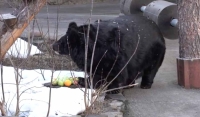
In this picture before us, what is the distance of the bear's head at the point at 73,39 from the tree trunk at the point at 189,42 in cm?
149

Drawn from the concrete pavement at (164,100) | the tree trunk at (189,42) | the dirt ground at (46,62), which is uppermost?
the tree trunk at (189,42)

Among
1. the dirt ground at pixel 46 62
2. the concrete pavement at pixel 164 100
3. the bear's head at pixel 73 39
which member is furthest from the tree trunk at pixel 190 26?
the dirt ground at pixel 46 62

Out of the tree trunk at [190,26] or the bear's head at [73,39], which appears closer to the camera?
the bear's head at [73,39]

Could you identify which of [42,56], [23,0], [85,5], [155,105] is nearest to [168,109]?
[155,105]

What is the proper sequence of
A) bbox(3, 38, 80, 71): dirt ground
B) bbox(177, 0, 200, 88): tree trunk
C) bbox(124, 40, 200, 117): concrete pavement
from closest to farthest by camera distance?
bbox(124, 40, 200, 117): concrete pavement, bbox(177, 0, 200, 88): tree trunk, bbox(3, 38, 80, 71): dirt ground

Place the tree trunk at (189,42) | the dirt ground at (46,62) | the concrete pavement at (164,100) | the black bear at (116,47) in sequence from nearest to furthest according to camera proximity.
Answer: the concrete pavement at (164,100), the black bear at (116,47), the tree trunk at (189,42), the dirt ground at (46,62)

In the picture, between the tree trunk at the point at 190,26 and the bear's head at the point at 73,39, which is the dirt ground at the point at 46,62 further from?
the tree trunk at the point at 190,26

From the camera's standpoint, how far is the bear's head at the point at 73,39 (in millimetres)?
5586

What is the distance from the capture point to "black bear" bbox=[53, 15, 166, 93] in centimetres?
565

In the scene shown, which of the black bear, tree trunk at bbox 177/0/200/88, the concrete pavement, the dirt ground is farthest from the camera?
the dirt ground

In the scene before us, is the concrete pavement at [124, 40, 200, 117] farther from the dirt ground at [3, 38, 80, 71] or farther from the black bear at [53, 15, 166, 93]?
the dirt ground at [3, 38, 80, 71]

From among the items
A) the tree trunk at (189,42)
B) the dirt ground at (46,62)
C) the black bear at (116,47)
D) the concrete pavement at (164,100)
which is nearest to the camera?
the concrete pavement at (164,100)

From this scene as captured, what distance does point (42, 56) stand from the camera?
26.9ft

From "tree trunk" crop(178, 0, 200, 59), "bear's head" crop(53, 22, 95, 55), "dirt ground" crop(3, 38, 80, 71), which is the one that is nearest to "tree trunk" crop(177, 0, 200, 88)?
"tree trunk" crop(178, 0, 200, 59)
